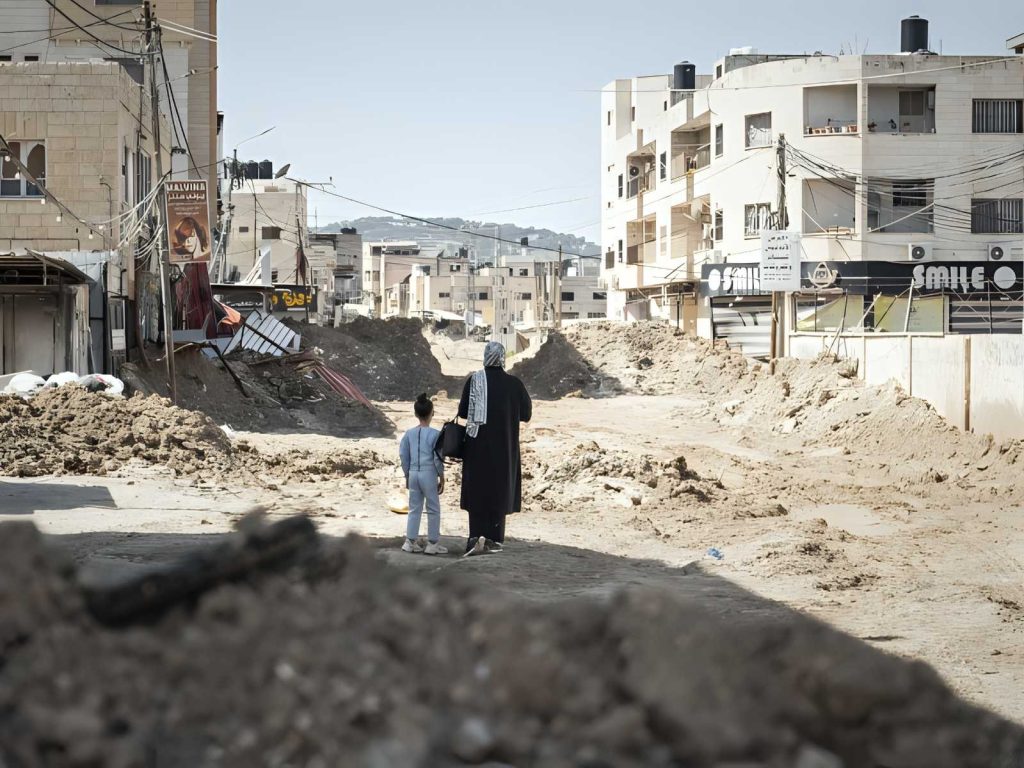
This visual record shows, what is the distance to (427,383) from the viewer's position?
41312 mm

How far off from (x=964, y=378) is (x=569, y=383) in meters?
21.1

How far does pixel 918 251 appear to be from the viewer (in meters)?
40.2

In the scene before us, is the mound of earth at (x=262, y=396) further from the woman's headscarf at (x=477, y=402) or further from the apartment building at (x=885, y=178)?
the apartment building at (x=885, y=178)

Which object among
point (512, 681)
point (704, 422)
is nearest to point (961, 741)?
point (512, 681)

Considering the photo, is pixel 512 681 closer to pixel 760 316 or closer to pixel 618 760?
pixel 618 760

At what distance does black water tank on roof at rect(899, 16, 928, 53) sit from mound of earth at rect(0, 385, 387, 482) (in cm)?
3520

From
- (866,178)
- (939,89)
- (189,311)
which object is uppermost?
(939,89)

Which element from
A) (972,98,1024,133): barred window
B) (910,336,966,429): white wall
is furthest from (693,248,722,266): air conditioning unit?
(910,336,966,429): white wall

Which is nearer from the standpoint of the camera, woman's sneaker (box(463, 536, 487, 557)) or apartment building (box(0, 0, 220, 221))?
woman's sneaker (box(463, 536, 487, 557))

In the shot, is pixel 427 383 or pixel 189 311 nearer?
pixel 189 311

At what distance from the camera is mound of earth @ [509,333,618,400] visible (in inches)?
1574

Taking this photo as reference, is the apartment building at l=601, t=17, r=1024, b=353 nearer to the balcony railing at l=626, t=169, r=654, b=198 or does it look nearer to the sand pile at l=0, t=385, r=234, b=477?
the balcony railing at l=626, t=169, r=654, b=198

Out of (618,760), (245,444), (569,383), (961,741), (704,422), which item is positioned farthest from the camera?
(569,383)

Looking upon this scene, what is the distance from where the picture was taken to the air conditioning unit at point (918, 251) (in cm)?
4016
